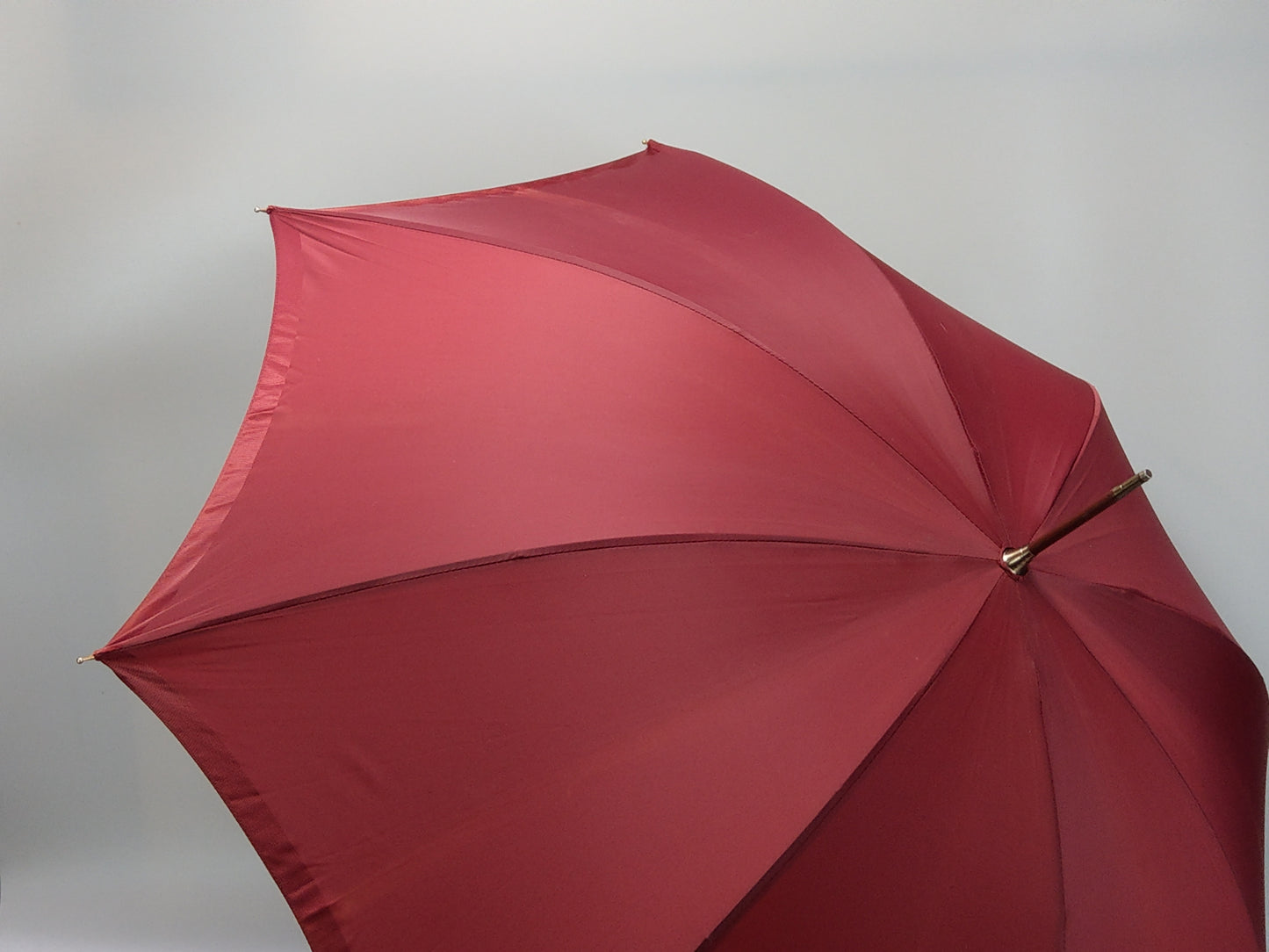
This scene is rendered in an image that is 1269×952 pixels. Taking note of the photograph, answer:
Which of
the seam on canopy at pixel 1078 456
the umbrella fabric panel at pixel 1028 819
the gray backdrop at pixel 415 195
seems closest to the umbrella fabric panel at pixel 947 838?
the umbrella fabric panel at pixel 1028 819

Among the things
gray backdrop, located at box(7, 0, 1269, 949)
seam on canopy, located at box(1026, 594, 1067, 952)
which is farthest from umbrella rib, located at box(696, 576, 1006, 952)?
gray backdrop, located at box(7, 0, 1269, 949)

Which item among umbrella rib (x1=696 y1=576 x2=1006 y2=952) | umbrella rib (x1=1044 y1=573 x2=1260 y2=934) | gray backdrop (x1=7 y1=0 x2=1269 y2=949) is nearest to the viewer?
umbrella rib (x1=696 y1=576 x2=1006 y2=952)

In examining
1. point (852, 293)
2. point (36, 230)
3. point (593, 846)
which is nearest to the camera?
point (593, 846)

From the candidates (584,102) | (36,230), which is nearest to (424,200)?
(584,102)

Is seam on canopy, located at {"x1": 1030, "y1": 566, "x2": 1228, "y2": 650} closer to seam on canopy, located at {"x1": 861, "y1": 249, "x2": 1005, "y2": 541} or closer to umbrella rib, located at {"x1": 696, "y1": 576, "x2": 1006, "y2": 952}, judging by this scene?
seam on canopy, located at {"x1": 861, "y1": 249, "x2": 1005, "y2": 541}

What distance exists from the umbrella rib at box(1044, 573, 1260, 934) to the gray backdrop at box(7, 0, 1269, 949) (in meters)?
0.77

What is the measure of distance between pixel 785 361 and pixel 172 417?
110 centimetres

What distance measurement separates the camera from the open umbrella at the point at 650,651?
0.93 meters

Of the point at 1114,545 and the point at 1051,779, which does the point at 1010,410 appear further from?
the point at 1051,779

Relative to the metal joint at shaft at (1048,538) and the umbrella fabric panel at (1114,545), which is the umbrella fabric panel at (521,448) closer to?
the metal joint at shaft at (1048,538)

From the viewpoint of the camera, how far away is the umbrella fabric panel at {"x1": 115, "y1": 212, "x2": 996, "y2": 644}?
0.96 m

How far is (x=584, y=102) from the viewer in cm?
175

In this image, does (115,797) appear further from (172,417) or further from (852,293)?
(852,293)

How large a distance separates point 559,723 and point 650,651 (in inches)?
3.9
